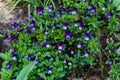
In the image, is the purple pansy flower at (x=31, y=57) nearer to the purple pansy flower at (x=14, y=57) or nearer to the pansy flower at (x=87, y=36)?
the purple pansy flower at (x=14, y=57)

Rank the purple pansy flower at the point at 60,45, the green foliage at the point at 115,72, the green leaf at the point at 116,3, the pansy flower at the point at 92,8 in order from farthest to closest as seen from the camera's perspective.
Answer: the green leaf at the point at 116,3 < the pansy flower at the point at 92,8 < the purple pansy flower at the point at 60,45 < the green foliage at the point at 115,72

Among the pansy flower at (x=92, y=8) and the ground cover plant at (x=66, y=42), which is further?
the pansy flower at (x=92, y=8)

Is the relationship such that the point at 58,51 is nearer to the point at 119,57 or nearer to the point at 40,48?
the point at 40,48

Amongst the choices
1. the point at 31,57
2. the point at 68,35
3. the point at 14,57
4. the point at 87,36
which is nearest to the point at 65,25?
the point at 68,35

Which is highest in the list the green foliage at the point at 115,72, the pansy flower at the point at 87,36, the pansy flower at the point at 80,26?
the pansy flower at the point at 80,26

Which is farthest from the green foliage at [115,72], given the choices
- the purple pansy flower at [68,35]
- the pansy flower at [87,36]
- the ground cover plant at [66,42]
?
the purple pansy flower at [68,35]

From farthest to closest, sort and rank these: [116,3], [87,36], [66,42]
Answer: [116,3] → [66,42] → [87,36]

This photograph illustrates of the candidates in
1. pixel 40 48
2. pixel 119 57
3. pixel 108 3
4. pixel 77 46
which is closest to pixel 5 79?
pixel 40 48

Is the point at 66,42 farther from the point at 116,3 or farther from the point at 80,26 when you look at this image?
the point at 116,3
